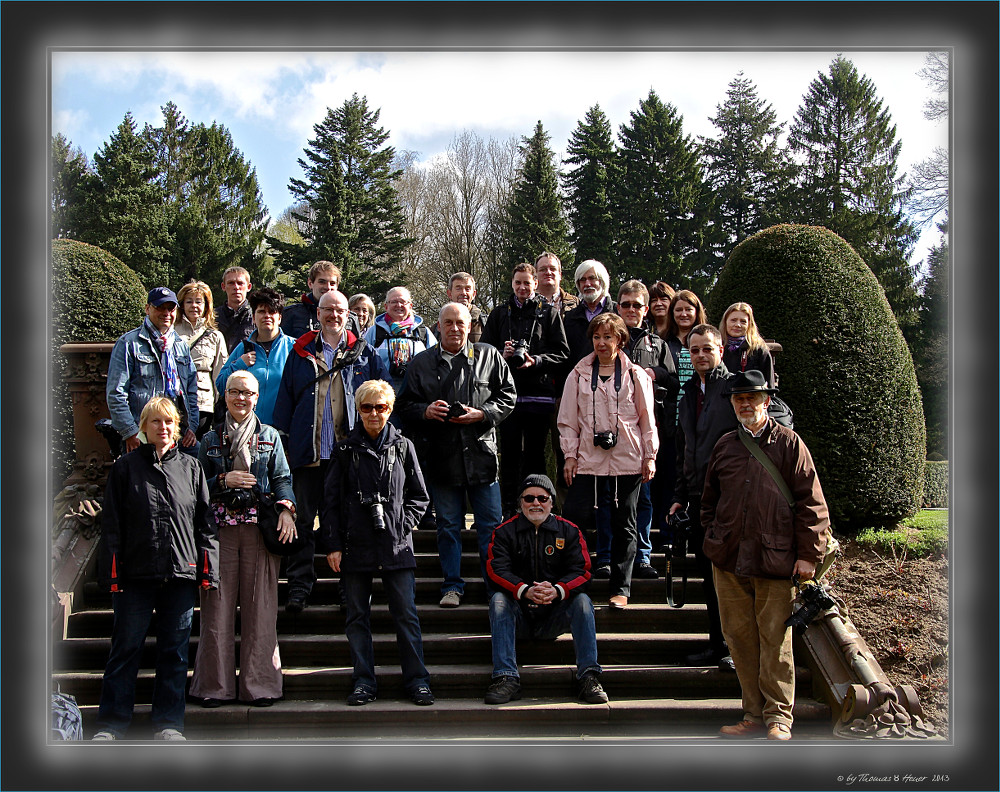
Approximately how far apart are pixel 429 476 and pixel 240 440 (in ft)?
4.64

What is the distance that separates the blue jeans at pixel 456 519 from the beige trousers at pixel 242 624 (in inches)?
48.7

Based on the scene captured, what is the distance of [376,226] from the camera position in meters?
27.8

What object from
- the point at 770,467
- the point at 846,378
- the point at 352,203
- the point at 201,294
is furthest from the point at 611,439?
the point at 352,203

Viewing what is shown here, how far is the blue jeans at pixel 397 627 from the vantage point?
16.5 ft

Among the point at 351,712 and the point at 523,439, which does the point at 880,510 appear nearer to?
the point at 523,439

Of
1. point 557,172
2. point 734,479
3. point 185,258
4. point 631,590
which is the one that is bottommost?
point 631,590

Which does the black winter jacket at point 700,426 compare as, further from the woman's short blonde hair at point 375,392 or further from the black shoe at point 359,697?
the black shoe at point 359,697

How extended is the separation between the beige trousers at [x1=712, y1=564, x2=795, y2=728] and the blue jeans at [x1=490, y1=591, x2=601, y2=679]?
82 cm

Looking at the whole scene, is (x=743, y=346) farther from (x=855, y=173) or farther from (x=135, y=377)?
(x=855, y=173)

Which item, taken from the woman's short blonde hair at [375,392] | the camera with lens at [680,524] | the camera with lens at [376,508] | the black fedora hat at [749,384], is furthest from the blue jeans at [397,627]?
the black fedora hat at [749,384]

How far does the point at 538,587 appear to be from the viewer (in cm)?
513
